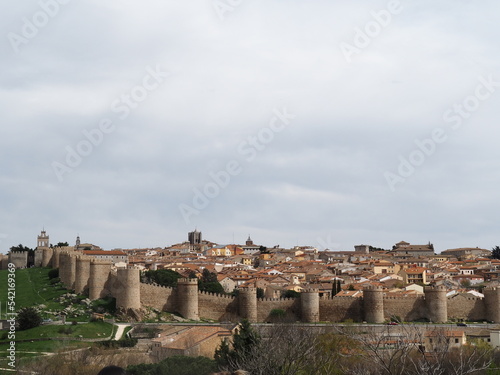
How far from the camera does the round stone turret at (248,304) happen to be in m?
A: 44.0

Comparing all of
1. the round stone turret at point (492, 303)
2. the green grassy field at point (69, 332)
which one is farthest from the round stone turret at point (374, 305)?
the green grassy field at point (69, 332)

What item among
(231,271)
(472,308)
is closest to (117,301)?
(472,308)

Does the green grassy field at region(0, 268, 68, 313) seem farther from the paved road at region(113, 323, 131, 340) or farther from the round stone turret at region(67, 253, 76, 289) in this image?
the paved road at region(113, 323, 131, 340)

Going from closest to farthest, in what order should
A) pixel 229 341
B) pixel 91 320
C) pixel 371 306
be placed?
pixel 229 341, pixel 91 320, pixel 371 306

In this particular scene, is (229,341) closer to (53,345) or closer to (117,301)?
(53,345)

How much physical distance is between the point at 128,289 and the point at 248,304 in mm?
7218

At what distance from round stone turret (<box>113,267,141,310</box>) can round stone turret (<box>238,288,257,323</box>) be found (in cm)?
612

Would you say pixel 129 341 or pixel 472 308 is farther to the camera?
pixel 472 308

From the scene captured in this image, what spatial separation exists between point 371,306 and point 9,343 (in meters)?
21.2

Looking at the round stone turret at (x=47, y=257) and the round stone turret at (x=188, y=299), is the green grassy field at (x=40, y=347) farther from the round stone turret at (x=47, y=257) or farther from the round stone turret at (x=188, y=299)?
the round stone turret at (x=47, y=257)

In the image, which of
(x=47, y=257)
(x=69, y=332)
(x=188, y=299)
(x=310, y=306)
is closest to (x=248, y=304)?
(x=188, y=299)

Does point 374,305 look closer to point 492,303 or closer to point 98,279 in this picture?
point 492,303

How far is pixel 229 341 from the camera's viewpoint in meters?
30.5

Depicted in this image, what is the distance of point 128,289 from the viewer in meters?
41.7
